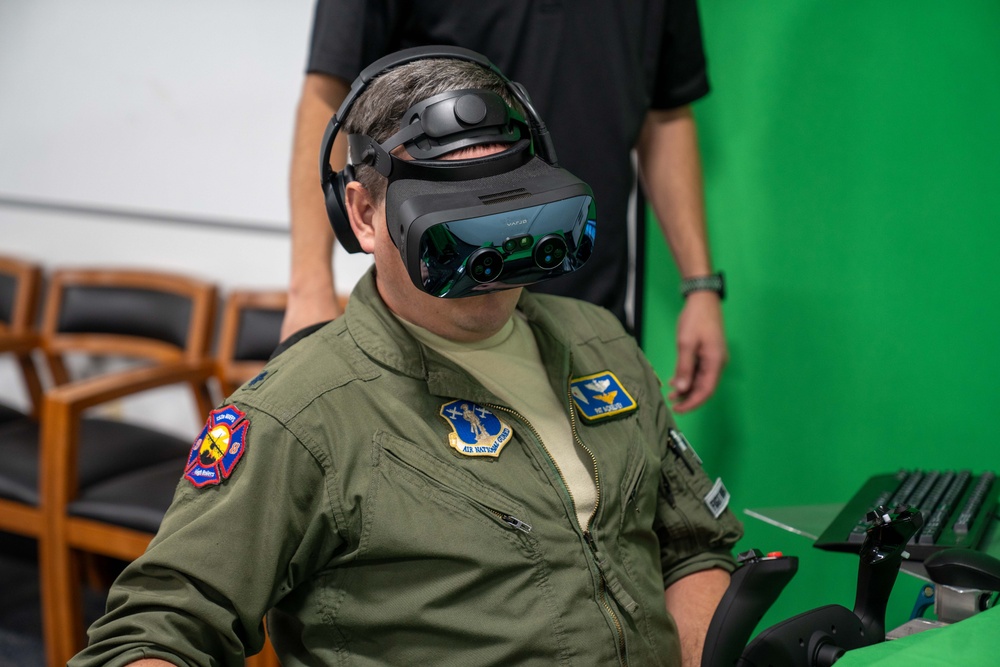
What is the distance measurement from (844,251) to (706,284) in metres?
0.38

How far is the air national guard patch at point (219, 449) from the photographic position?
971mm

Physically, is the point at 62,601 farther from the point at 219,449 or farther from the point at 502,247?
the point at 502,247

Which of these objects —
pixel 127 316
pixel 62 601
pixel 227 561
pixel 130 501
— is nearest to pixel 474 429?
pixel 227 561

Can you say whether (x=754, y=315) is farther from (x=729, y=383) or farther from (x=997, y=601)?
(x=997, y=601)

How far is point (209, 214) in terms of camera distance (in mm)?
2936

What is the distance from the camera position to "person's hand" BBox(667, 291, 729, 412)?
175cm

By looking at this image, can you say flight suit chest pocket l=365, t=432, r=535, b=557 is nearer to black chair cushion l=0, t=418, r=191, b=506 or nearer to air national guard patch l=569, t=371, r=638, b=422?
air national guard patch l=569, t=371, r=638, b=422

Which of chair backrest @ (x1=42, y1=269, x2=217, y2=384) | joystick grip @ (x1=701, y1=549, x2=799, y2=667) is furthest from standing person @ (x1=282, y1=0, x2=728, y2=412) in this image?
chair backrest @ (x1=42, y1=269, x2=217, y2=384)

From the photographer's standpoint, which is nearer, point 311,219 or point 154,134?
point 311,219

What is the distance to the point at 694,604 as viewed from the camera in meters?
1.22

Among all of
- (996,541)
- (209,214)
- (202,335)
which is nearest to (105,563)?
(202,335)

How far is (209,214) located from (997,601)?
2.45 m

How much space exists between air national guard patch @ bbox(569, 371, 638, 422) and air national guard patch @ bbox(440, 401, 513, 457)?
0.13 meters

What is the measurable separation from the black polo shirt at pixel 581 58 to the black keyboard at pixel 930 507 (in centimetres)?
56
